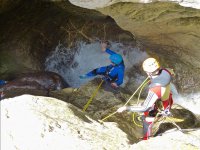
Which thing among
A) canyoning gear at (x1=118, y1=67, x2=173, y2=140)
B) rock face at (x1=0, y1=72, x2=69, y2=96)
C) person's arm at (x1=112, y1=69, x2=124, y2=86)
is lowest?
rock face at (x1=0, y1=72, x2=69, y2=96)

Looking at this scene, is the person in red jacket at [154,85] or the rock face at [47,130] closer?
the rock face at [47,130]

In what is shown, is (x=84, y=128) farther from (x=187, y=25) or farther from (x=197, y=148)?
(x=187, y=25)

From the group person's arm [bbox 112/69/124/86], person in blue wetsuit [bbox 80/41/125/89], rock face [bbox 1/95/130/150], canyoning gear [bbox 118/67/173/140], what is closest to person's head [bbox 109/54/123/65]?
person in blue wetsuit [bbox 80/41/125/89]

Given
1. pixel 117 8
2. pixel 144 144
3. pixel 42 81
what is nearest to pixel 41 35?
pixel 42 81

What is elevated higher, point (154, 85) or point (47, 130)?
point (154, 85)

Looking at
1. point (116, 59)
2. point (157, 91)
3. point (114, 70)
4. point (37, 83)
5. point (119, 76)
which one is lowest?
point (37, 83)

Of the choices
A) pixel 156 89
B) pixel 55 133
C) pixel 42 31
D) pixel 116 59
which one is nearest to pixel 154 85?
pixel 156 89

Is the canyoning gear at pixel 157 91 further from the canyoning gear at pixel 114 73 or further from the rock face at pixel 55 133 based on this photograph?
the canyoning gear at pixel 114 73

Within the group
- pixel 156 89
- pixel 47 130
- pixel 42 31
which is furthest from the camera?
pixel 42 31

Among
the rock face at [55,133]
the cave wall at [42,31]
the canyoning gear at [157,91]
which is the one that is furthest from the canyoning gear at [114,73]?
the rock face at [55,133]

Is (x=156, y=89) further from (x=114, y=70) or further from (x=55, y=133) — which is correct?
(x=114, y=70)

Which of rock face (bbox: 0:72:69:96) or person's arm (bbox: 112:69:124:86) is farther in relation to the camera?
rock face (bbox: 0:72:69:96)

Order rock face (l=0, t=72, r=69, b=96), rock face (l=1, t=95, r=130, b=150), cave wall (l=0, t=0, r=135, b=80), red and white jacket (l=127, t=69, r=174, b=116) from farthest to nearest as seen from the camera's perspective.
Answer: cave wall (l=0, t=0, r=135, b=80)
rock face (l=0, t=72, r=69, b=96)
red and white jacket (l=127, t=69, r=174, b=116)
rock face (l=1, t=95, r=130, b=150)

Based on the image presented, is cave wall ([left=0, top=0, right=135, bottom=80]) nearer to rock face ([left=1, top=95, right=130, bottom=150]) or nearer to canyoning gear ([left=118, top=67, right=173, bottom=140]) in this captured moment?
rock face ([left=1, top=95, right=130, bottom=150])
